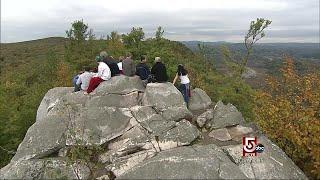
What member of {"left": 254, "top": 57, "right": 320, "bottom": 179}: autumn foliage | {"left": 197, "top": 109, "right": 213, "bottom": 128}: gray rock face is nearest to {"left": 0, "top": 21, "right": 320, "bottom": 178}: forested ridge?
{"left": 254, "top": 57, "right": 320, "bottom": 179}: autumn foliage

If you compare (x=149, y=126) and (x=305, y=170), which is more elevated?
(x=149, y=126)

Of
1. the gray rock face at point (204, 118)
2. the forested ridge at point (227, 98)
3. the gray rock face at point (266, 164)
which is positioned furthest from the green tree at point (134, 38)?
the gray rock face at point (266, 164)

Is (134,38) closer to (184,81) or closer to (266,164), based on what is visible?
(184,81)

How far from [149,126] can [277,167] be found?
7.46m

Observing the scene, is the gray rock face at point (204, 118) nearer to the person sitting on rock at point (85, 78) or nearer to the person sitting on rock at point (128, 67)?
the person sitting on rock at point (128, 67)

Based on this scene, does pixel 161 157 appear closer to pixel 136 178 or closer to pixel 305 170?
pixel 136 178

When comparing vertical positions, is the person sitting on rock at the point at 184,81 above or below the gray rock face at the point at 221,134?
above

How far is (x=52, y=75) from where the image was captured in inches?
2405

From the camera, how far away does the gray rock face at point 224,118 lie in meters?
23.8

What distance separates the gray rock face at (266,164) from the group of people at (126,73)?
723 cm

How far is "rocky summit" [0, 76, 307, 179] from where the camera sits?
18812 mm

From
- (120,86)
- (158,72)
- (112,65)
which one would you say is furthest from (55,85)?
(158,72)

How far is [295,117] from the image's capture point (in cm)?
2255

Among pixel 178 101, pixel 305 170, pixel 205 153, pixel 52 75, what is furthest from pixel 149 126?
pixel 52 75
